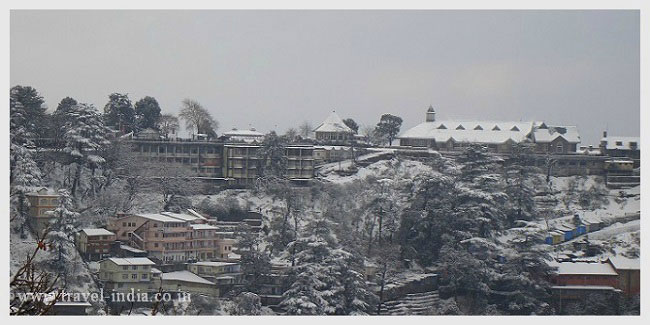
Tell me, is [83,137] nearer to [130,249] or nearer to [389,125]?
[130,249]

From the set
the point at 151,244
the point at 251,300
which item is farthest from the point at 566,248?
the point at 151,244

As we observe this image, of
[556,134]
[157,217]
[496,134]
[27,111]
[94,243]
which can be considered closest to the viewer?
[94,243]

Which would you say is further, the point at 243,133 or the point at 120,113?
the point at 243,133

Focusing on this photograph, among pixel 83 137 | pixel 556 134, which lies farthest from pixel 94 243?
pixel 556 134

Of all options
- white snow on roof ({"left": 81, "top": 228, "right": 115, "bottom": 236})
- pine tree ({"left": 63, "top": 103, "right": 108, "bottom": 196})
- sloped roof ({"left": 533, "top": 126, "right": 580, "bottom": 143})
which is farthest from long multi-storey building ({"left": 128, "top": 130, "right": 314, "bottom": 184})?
sloped roof ({"left": 533, "top": 126, "right": 580, "bottom": 143})

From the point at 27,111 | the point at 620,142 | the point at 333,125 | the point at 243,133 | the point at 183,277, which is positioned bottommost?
the point at 183,277
